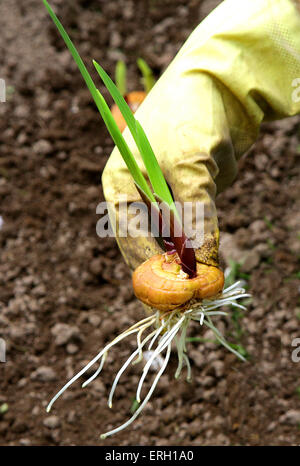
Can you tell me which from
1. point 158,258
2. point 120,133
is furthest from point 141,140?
point 158,258

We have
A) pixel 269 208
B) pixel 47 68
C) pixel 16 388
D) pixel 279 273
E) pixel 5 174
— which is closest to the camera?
pixel 16 388

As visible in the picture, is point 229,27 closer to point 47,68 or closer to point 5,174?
point 5,174

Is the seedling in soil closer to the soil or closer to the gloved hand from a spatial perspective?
the gloved hand

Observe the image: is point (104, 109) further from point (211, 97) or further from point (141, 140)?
point (211, 97)

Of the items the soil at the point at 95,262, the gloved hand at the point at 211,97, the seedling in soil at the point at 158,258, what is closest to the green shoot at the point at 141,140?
the seedling in soil at the point at 158,258

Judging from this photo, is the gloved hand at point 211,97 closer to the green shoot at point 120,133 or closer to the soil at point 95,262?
the green shoot at point 120,133

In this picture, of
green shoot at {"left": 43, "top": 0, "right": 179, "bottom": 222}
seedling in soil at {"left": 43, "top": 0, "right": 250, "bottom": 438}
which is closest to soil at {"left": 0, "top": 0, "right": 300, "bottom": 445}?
seedling in soil at {"left": 43, "top": 0, "right": 250, "bottom": 438}
